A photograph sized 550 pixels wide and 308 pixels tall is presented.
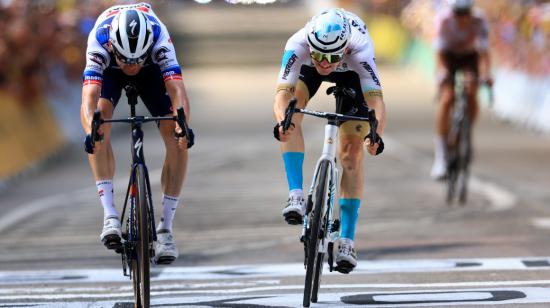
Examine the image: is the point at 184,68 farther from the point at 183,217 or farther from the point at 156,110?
the point at 156,110

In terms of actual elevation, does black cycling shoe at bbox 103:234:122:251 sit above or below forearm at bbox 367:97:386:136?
below

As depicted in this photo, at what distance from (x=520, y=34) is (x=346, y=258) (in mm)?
18736

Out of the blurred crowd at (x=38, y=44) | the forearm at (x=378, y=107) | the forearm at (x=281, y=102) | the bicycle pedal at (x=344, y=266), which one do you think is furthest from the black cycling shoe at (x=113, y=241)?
the blurred crowd at (x=38, y=44)

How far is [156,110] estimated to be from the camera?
9086 mm

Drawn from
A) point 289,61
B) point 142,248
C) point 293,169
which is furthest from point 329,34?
point 142,248

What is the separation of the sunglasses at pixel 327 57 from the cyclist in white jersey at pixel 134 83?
820 mm

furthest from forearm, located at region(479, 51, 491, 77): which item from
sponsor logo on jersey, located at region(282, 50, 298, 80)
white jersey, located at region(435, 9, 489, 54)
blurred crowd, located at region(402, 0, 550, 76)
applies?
blurred crowd, located at region(402, 0, 550, 76)

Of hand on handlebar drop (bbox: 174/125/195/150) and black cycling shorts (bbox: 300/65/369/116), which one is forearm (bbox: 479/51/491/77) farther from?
hand on handlebar drop (bbox: 174/125/195/150)

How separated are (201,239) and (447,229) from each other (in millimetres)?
2175

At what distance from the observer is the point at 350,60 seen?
29.1 ft

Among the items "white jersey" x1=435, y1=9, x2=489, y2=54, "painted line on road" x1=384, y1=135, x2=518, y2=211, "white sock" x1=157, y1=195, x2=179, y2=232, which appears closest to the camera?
"white sock" x1=157, y1=195, x2=179, y2=232

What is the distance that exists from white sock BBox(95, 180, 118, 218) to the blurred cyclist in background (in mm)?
6806

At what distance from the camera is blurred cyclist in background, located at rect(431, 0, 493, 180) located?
1480 centimetres

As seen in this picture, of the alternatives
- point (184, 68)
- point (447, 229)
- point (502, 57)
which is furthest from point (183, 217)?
point (184, 68)
